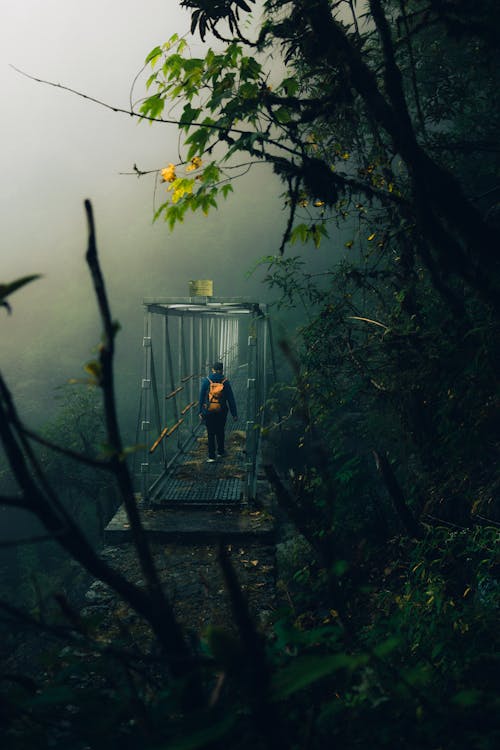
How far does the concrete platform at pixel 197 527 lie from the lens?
6285mm

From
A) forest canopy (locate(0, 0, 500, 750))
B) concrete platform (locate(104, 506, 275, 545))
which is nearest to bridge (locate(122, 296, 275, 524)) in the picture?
concrete platform (locate(104, 506, 275, 545))

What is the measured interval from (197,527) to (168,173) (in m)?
Result: 4.75

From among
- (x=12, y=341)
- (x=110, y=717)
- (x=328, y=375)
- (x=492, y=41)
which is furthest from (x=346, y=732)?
(x=12, y=341)

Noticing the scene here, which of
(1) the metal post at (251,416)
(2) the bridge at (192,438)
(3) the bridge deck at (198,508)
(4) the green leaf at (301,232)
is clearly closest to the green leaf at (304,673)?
(4) the green leaf at (301,232)

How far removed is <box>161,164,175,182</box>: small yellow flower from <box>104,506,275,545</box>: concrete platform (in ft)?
14.4

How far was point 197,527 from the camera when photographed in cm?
639

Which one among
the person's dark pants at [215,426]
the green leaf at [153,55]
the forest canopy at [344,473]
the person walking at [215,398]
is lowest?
the person's dark pants at [215,426]

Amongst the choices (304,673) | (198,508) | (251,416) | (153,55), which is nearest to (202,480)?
(198,508)

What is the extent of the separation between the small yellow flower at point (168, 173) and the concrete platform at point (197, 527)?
4.39 m

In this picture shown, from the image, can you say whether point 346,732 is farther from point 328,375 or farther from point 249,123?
point 328,375

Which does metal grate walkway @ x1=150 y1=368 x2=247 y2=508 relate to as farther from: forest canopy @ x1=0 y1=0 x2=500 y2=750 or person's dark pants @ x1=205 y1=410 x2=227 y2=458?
forest canopy @ x1=0 y1=0 x2=500 y2=750

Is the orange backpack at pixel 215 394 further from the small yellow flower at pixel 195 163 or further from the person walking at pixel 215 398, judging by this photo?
the small yellow flower at pixel 195 163

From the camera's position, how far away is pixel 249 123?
324 cm

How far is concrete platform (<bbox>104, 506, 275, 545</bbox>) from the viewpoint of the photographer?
6.29 meters
